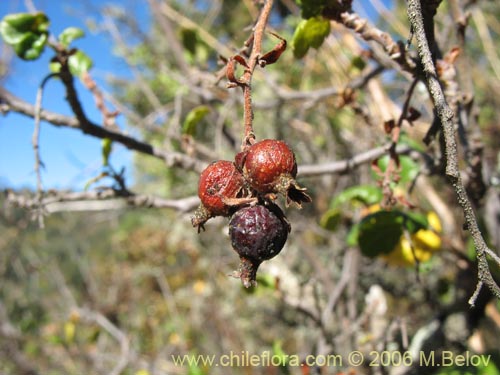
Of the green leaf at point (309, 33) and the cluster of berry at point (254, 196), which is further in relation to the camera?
the green leaf at point (309, 33)

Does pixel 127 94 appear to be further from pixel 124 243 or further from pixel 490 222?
pixel 490 222

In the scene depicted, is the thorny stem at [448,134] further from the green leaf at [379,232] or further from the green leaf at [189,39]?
the green leaf at [189,39]

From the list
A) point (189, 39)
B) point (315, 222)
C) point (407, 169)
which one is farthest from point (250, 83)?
point (315, 222)

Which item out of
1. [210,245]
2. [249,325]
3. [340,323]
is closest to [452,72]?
[340,323]

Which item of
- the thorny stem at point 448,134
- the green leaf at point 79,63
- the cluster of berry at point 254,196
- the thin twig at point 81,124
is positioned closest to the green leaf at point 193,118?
the thin twig at point 81,124

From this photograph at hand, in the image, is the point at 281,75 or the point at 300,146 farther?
the point at 281,75

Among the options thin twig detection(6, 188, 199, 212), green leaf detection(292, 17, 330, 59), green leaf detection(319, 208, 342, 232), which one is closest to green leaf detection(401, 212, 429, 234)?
green leaf detection(319, 208, 342, 232)

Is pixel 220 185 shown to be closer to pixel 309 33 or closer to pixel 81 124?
pixel 309 33
